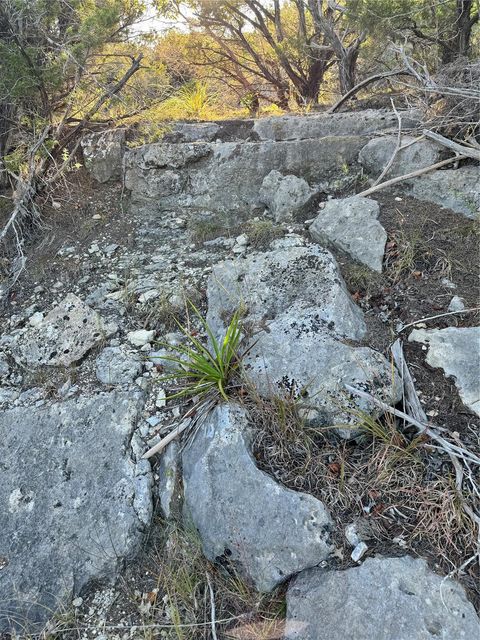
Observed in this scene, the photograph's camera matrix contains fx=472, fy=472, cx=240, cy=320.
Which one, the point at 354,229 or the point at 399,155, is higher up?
the point at 399,155

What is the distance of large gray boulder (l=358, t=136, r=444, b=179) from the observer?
3566mm

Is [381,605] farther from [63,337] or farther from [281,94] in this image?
[281,94]

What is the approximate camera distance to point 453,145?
134 inches

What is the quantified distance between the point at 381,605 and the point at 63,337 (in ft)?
7.44

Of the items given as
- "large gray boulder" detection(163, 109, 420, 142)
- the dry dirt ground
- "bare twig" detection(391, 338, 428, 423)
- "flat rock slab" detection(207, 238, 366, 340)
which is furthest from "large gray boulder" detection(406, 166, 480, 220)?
"bare twig" detection(391, 338, 428, 423)

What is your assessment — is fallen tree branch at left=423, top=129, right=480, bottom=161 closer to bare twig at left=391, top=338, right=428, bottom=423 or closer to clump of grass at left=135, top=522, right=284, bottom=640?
bare twig at left=391, top=338, right=428, bottom=423

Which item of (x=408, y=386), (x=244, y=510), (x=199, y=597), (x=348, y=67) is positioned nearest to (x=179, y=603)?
(x=199, y=597)

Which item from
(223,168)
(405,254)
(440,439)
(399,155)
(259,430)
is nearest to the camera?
(440,439)

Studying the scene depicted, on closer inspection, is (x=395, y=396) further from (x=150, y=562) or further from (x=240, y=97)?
(x=240, y=97)

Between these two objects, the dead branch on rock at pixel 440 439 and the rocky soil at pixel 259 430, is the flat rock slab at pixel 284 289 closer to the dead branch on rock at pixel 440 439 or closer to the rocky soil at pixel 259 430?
the rocky soil at pixel 259 430

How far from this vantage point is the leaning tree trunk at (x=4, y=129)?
149 inches

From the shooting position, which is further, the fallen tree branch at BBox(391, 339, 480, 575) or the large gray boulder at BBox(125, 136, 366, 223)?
the large gray boulder at BBox(125, 136, 366, 223)

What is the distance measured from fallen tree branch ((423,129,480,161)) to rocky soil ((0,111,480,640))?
0.09 m

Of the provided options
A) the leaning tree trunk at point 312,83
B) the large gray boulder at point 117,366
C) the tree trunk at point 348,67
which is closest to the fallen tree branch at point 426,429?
the large gray boulder at point 117,366
